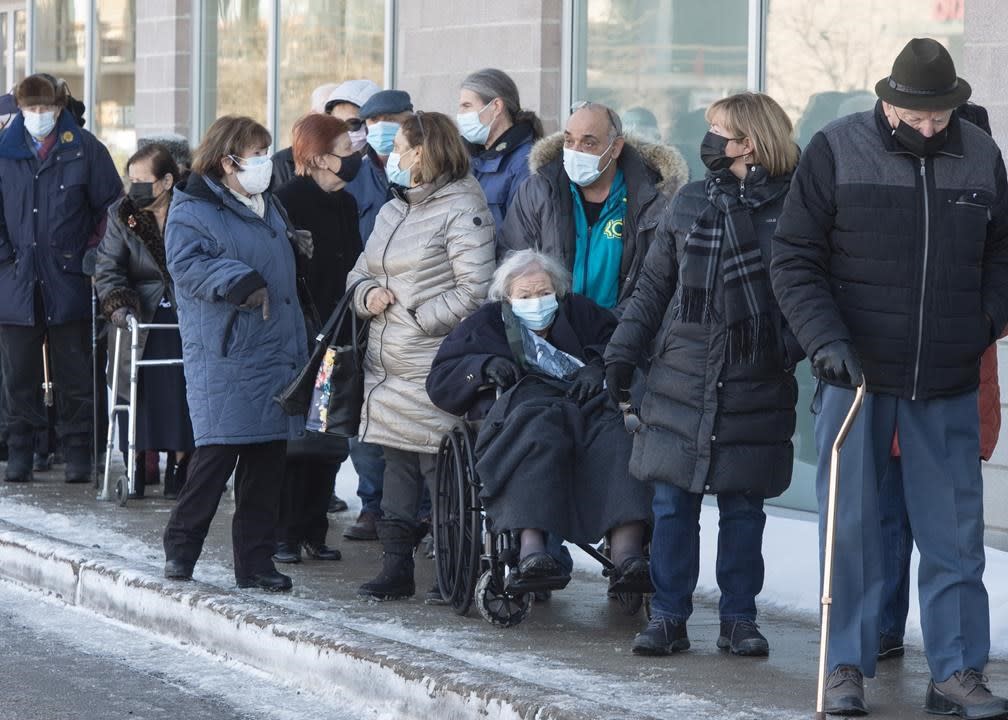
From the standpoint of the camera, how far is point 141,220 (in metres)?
10.2

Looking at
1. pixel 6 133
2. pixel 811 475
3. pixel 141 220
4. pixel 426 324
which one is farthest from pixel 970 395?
pixel 6 133

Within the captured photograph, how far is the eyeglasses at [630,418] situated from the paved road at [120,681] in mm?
1322

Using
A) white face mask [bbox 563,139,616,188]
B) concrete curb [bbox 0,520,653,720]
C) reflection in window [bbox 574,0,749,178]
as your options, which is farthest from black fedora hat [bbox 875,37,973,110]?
reflection in window [bbox 574,0,749,178]

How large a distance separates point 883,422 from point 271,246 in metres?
2.89

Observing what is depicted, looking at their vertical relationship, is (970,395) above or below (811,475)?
above

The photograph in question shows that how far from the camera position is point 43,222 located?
36.2ft

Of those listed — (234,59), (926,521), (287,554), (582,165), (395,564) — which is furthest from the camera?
(234,59)

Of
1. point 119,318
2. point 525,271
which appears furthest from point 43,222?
point 525,271

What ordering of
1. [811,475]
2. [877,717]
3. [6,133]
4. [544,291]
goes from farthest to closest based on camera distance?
[6,133] < [811,475] < [544,291] < [877,717]

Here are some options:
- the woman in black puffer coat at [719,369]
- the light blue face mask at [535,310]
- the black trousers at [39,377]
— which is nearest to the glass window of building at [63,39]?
the black trousers at [39,377]

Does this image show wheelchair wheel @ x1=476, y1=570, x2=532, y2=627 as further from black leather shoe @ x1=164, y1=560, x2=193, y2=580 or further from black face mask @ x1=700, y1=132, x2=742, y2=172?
black face mask @ x1=700, y1=132, x2=742, y2=172

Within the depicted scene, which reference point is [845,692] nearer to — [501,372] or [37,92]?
[501,372]

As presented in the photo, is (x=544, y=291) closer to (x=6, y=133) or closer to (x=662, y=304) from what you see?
(x=662, y=304)

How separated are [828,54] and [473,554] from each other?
3.41 metres
